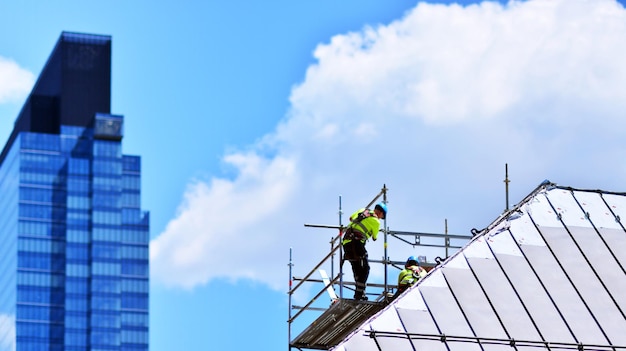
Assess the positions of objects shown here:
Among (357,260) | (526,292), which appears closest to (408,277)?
(357,260)

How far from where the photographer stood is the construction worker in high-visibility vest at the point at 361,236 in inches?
1203

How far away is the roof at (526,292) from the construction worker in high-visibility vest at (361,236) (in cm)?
202

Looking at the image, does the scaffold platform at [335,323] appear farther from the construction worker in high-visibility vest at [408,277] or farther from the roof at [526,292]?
the roof at [526,292]

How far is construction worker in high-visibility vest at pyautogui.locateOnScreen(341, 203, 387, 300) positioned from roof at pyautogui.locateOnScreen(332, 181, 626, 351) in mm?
2020

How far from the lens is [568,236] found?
30016 mm

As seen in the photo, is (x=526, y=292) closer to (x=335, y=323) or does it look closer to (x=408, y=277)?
(x=408, y=277)

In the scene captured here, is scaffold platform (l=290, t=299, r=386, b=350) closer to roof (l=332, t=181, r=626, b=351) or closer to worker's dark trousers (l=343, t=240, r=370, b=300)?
worker's dark trousers (l=343, t=240, r=370, b=300)

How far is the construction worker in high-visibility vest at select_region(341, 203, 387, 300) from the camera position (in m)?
30.6

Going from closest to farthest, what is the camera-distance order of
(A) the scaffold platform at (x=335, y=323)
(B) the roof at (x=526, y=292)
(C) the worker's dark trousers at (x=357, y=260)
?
(B) the roof at (x=526, y=292)
(A) the scaffold platform at (x=335, y=323)
(C) the worker's dark trousers at (x=357, y=260)

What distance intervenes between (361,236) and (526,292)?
3.96 metres

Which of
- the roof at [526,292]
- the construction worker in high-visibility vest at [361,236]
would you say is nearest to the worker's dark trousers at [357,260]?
the construction worker in high-visibility vest at [361,236]

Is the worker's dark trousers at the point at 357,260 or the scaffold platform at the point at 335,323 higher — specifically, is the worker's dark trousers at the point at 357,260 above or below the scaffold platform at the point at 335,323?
above

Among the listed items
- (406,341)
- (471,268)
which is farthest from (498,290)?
(406,341)

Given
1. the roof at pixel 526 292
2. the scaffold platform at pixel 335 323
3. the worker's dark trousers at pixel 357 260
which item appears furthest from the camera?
the worker's dark trousers at pixel 357 260
